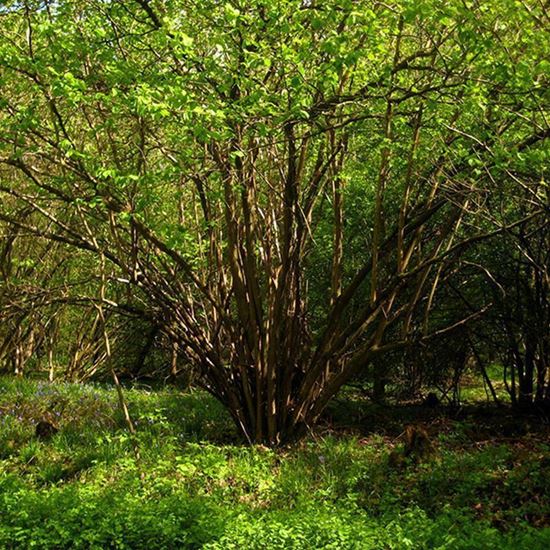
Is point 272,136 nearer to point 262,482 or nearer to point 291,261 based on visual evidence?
point 291,261

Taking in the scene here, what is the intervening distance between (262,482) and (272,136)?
346 cm

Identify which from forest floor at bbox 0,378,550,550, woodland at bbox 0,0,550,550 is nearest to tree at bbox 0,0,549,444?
woodland at bbox 0,0,550,550

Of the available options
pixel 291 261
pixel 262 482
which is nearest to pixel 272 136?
pixel 291 261

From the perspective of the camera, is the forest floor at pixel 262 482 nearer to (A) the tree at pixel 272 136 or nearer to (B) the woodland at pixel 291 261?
(B) the woodland at pixel 291 261

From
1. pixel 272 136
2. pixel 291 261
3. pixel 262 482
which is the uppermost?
pixel 272 136

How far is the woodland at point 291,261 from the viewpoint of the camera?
17.1ft

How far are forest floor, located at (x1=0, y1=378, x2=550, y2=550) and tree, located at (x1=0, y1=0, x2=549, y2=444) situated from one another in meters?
0.92

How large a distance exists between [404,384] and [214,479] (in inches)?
210

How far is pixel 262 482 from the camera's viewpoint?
6.38m

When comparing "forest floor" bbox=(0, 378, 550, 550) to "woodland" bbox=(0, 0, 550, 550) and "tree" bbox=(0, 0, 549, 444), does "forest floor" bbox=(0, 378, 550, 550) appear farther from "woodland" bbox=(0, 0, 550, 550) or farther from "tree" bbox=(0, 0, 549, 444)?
"tree" bbox=(0, 0, 549, 444)

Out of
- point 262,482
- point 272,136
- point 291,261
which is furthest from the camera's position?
point 291,261

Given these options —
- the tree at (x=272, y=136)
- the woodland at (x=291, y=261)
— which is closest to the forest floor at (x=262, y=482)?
the woodland at (x=291, y=261)

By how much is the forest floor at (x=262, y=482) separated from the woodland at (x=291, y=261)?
0.11 feet

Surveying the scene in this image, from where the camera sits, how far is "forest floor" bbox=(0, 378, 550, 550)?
4660 mm
